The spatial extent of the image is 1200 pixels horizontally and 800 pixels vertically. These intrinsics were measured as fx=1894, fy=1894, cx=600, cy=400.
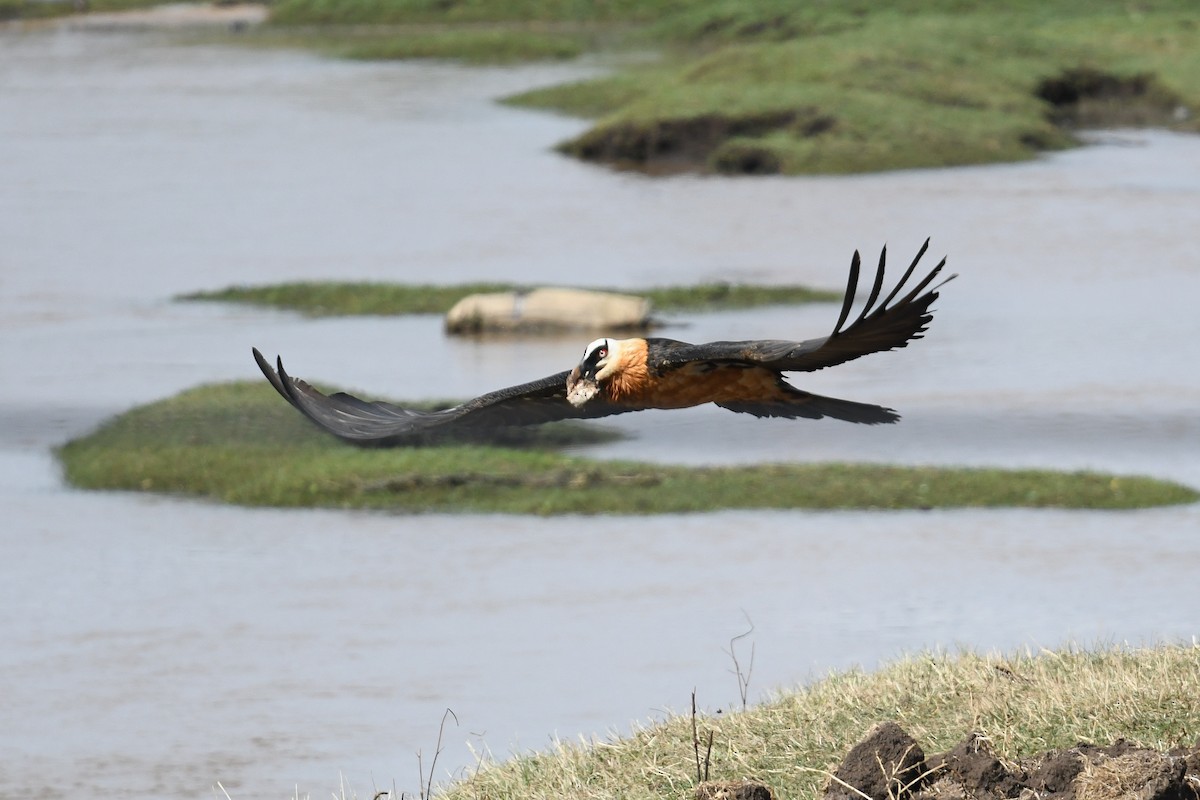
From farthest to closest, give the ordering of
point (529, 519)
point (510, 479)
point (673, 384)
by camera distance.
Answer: point (510, 479), point (529, 519), point (673, 384)

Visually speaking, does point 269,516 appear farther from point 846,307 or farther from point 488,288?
point 846,307

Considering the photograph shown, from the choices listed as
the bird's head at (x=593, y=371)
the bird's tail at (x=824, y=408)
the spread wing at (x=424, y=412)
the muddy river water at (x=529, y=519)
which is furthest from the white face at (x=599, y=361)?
the muddy river water at (x=529, y=519)

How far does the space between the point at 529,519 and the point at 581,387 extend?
1086 centimetres

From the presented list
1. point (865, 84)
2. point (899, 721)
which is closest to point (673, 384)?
point (899, 721)

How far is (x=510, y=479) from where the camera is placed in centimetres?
1902

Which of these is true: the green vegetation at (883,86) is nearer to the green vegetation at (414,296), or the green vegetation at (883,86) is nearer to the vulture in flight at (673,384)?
the green vegetation at (414,296)

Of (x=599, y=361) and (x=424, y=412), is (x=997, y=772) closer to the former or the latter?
(x=599, y=361)

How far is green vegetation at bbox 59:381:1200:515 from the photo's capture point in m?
18.4

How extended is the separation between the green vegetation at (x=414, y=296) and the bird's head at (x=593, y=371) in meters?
19.6

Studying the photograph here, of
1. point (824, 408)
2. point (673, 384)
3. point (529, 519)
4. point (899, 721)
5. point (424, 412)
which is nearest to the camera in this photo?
point (673, 384)

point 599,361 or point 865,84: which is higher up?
point 865,84

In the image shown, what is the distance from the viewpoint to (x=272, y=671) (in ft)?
46.4

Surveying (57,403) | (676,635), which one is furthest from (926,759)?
(57,403)

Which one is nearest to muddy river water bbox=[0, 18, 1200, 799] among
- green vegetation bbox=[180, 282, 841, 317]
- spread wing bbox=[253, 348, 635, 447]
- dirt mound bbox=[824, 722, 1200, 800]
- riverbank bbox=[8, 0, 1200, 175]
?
green vegetation bbox=[180, 282, 841, 317]
